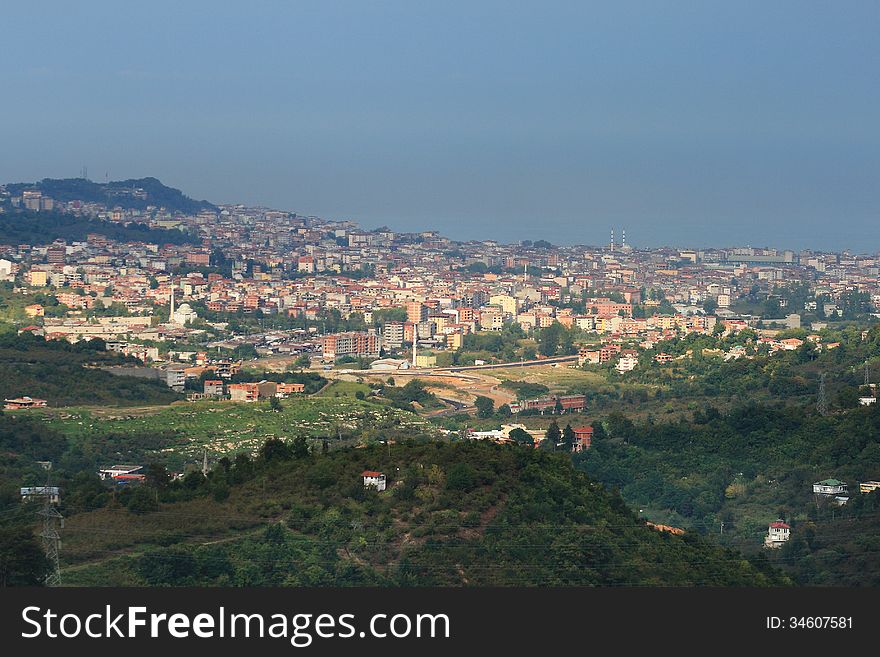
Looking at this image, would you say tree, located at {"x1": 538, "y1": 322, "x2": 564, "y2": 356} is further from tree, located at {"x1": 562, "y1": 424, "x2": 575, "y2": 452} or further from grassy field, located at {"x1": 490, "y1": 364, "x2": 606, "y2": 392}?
tree, located at {"x1": 562, "y1": 424, "x2": 575, "y2": 452}

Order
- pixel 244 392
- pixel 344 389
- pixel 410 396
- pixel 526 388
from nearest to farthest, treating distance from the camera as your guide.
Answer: pixel 244 392
pixel 344 389
pixel 410 396
pixel 526 388

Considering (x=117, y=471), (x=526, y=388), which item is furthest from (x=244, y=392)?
(x=117, y=471)

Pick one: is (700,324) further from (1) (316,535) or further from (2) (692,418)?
(1) (316,535)

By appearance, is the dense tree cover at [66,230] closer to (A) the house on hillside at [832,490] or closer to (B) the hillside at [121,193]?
(B) the hillside at [121,193]

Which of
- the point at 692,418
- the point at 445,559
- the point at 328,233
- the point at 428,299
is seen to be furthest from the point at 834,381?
the point at 328,233

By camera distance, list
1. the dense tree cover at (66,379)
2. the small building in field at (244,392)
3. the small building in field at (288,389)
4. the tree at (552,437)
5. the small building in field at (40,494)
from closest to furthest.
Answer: the small building in field at (40,494) < the tree at (552,437) < the dense tree cover at (66,379) < the small building in field at (244,392) < the small building in field at (288,389)

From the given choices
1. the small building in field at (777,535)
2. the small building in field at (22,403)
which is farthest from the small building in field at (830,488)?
the small building in field at (22,403)

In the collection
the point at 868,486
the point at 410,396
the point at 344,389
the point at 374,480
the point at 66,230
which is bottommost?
the point at 410,396

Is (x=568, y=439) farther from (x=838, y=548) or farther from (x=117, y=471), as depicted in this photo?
(x=838, y=548)
